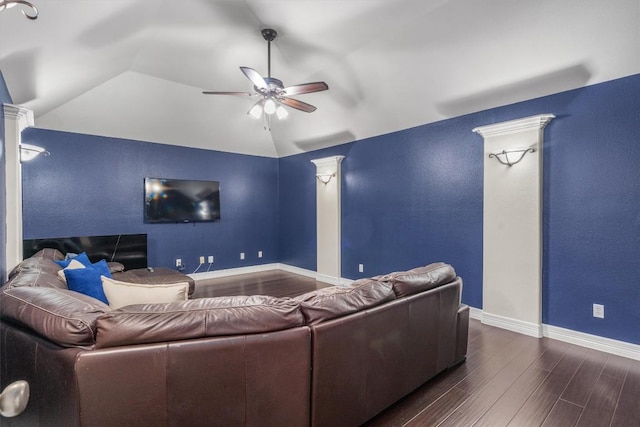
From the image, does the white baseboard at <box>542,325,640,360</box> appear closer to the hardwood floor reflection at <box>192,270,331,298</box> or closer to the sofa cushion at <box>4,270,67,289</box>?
the hardwood floor reflection at <box>192,270,331,298</box>

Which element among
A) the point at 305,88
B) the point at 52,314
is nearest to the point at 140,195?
the point at 305,88

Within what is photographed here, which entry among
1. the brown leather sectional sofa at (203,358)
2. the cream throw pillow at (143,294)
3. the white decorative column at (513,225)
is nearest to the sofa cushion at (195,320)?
the brown leather sectional sofa at (203,358)

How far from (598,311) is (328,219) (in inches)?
154

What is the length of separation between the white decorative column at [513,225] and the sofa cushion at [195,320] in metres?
3.01

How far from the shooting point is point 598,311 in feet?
9.95

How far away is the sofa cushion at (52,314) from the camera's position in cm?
127

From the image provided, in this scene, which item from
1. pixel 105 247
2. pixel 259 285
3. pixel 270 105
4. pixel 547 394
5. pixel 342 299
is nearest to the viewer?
pixel 342 299

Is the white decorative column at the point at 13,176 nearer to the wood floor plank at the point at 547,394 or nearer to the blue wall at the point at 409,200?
the blue wall at the point at 409,200

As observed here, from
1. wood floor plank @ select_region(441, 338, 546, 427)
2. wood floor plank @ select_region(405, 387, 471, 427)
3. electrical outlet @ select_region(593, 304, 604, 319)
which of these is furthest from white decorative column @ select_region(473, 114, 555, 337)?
wood floor plank @ select_region(405, 387, 471, 427)

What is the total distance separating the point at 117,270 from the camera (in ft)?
14.5

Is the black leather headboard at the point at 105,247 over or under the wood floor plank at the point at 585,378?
over

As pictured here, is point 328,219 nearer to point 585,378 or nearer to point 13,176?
point 585,378

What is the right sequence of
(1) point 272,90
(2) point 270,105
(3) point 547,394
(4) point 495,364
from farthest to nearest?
(2) point 270,105
(1) point 272,90
(4) point 495,364
(3) point 547,394

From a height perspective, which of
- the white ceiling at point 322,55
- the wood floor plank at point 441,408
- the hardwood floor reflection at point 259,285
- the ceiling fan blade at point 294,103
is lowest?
the wood floor plank at point 441,408
